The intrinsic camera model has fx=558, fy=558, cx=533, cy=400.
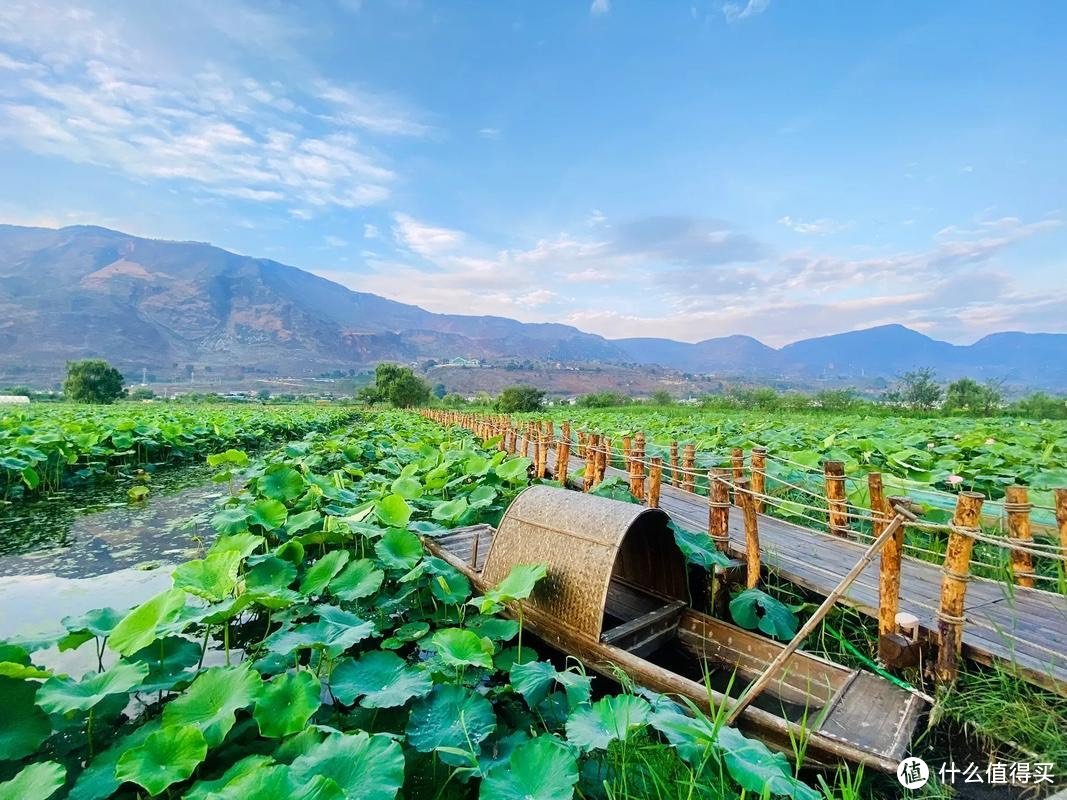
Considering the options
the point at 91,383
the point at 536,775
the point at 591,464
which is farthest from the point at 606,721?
the point at 91,383

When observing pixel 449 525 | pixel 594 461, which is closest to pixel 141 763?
pixel 449 525

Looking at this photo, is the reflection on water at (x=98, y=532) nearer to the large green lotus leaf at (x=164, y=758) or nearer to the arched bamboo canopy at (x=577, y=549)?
the arched bamboo canopy at (x=577, y=549)

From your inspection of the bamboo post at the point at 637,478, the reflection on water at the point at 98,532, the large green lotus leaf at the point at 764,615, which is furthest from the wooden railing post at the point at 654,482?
the reflection on water at the point at 98,532

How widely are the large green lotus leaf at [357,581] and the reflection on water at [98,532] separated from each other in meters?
3.12

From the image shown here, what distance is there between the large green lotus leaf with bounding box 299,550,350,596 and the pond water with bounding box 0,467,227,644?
1303mm

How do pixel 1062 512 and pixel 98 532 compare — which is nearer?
pixel 1062 512

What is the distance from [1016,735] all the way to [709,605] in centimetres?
177

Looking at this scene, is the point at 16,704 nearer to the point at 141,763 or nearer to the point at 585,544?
the point at 141,763

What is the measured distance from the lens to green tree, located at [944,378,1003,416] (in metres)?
28.4

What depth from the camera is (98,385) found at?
4231 cm

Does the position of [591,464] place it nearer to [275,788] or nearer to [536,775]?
[536,775]

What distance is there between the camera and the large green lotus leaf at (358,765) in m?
1.63

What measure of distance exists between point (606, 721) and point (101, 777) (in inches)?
66.6

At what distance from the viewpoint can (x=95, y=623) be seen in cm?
252
